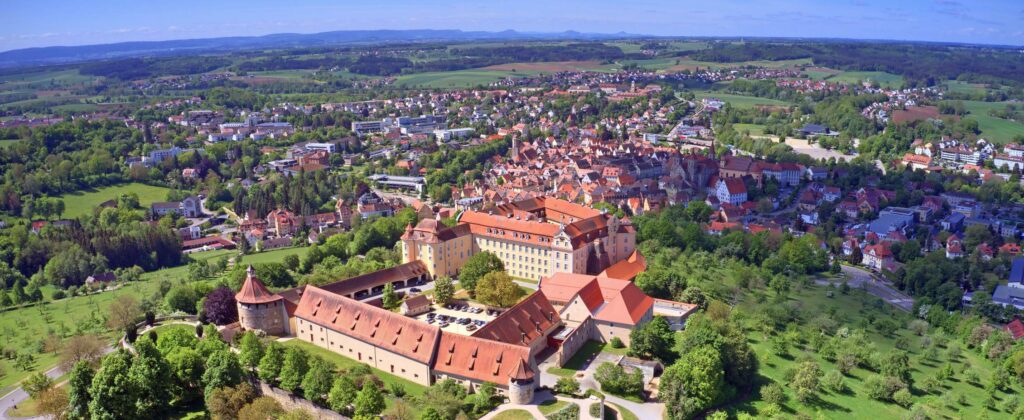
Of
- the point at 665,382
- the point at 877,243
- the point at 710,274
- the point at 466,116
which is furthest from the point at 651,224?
the point at 466,116

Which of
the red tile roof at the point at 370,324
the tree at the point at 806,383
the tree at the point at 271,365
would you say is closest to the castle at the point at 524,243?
the red tile roof at the point at 370,324

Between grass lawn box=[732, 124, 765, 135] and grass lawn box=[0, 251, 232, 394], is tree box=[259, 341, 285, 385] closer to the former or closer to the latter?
grass lawn box=[0, 251, 232, 394]

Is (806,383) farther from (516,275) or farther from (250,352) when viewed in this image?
(250,352)

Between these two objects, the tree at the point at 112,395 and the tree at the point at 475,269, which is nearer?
the tree at the point at 112,395

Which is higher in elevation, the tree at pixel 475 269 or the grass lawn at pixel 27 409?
the tree at pixel 475 269

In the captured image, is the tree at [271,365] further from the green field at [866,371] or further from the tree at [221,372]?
the green field at [866,371]

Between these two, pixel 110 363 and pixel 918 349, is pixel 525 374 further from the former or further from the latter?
pixel 918 349
